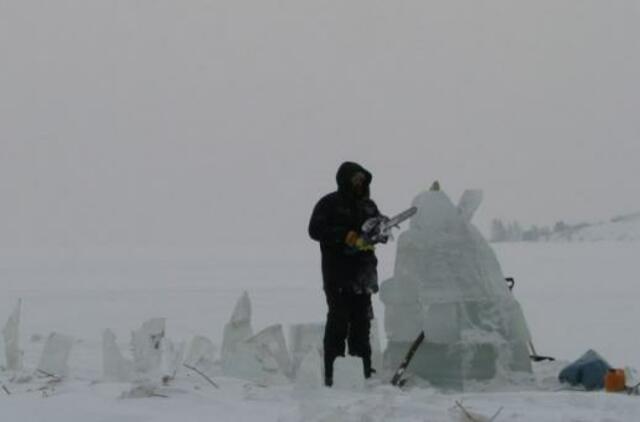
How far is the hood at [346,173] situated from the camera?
18.1 ft

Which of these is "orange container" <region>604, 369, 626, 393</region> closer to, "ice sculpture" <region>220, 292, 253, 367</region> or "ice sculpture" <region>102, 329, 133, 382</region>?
"ice sculpture" <region>220, 292, 253, 367</region>

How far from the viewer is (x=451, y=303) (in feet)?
18.7


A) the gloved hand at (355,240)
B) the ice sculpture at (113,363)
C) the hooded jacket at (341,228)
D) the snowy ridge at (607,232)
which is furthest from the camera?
the snowy ridge at (607,232)

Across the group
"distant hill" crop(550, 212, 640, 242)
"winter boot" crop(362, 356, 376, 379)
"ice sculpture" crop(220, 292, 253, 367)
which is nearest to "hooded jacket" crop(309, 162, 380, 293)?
"winter boot" crop(362, 356, 376, 379)

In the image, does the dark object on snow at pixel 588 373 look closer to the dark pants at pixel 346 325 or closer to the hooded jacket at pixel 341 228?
the dark pants at pixel 346 325

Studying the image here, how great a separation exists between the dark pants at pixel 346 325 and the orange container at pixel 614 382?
147 centimetres

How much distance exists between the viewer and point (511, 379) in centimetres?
577

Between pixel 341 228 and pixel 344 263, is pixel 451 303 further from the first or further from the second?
pixel 341 228

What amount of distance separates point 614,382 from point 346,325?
167 cm

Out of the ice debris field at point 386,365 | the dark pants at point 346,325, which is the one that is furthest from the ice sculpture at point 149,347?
the dark pants at point 346,325

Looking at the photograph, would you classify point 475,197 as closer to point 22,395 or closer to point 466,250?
point 466,250

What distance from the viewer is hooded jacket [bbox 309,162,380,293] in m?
5.43

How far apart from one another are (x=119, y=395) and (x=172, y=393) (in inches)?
10.7

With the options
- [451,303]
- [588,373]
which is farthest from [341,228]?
[588,373]
